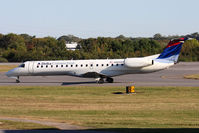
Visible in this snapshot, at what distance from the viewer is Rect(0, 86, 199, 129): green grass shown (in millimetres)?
19016

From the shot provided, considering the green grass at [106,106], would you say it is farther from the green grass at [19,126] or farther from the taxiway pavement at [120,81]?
the taxiway pavement at [120,81]

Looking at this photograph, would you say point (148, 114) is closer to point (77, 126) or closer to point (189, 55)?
point (77, 126)

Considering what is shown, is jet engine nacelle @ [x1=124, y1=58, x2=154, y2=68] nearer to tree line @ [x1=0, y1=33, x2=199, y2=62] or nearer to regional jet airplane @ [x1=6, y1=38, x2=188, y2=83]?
regional jet airplane @ [x1=6, y1=38, x2=188, y2=83]

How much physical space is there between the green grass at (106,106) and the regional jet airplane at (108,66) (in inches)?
185

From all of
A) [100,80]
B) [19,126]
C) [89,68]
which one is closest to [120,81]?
[100,80]

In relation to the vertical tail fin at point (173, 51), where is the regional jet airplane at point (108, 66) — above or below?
below

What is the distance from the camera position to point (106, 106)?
85.7 feet

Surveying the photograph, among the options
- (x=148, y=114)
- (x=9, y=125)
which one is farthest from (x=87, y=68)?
(x=9, y=125)

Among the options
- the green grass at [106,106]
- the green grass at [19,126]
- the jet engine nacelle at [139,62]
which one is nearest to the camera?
the green grass at [19,126]

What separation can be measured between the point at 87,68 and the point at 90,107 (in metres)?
16.6

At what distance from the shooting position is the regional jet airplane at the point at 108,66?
4078 centimetres

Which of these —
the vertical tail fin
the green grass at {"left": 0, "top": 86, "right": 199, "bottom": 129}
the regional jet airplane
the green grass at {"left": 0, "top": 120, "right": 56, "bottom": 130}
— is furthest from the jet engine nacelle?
the green grass at {"left": 0, "top": 120, "right": 56, "bottom": 130}

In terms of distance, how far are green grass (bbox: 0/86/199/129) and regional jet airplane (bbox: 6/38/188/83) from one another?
4.70 m

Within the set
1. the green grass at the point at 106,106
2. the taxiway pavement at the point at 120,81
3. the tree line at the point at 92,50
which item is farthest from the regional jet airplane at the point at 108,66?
the tree line at the point at 92,50
